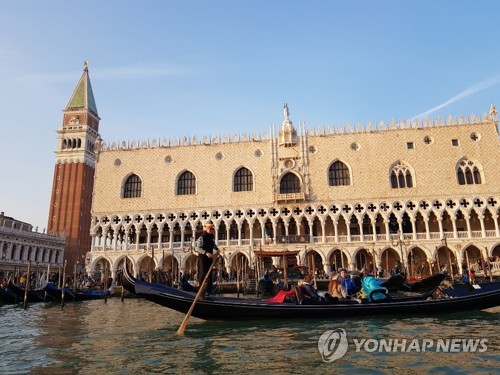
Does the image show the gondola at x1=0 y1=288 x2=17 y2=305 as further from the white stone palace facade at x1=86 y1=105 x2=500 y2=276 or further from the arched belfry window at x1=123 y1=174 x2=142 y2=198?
the arched belfry window at x1=123 y1=174 x2=142 y2=198

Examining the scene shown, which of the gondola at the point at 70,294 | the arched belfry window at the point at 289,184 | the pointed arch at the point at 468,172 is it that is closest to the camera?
the gondola at the point at 70,294

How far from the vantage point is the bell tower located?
140 feet

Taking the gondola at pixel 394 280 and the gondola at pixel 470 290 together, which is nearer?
the gondola at pixel 470 290

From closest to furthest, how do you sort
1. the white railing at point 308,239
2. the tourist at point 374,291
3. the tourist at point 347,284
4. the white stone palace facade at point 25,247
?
the tourist at point 374,291, the tourist at point 347,284, the white railing at point 308,239, the white stone palace facade at point 25,247

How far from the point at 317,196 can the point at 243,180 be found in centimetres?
539

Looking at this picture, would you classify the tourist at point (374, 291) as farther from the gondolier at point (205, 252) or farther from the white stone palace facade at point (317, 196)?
the white stone palace facade at point (317, 196)

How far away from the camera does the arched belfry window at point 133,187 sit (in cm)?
2952

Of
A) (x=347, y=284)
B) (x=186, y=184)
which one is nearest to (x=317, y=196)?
(x=186, y=184)

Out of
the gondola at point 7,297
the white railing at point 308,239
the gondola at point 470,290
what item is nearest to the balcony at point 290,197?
the white railing at point 308,239

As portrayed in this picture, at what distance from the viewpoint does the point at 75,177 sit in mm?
44156

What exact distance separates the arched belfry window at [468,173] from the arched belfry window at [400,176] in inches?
122

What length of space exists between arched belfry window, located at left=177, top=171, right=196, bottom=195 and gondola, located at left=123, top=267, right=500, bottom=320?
805 inches

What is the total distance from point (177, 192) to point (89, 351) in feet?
76.6

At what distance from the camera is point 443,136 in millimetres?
26844
